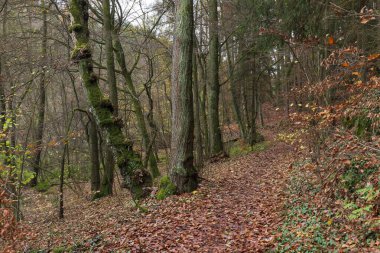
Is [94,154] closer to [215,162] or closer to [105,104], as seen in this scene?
[105,104]

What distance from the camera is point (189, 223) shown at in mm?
6738

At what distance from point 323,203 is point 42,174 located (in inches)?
706

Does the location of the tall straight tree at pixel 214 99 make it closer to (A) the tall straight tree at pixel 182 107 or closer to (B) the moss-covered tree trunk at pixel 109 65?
(B) the moss-covered tree trunk at pixel 109 65

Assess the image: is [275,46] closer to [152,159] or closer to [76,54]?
[152,159]

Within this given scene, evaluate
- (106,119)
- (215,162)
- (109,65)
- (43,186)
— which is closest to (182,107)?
(106,119)

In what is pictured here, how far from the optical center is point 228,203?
26.2ft

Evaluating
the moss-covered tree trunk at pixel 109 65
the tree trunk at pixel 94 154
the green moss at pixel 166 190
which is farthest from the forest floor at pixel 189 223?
the tree trunk at pixel 94 154

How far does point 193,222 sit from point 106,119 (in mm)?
3800

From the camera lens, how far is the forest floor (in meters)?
5.85

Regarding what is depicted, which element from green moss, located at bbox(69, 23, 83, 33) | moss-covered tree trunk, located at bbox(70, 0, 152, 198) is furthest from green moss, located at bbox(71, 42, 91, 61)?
green moss, located at bbox(69, 23, 83, 33)

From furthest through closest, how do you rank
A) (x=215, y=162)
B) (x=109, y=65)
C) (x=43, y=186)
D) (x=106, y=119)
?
(x=43, y=186), (x=215, y=162), (x=109, y=65), (x=106, y=119)

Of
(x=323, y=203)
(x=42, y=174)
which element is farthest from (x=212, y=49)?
(x=42, y=174)

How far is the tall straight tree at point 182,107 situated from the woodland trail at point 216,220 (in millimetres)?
514

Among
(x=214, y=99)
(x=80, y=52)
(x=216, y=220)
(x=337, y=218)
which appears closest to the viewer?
(x=337, y=218)
